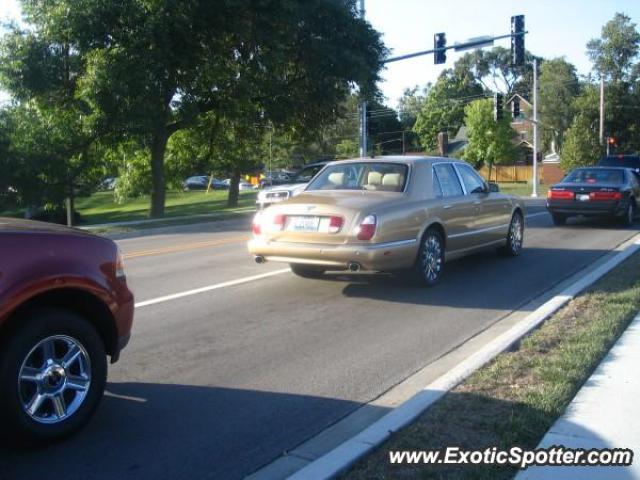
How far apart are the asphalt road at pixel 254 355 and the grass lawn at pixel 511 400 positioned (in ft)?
2.18

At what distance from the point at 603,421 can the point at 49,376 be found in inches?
134

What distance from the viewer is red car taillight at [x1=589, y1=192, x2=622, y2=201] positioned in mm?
16312

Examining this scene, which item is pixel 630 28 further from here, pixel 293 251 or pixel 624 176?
pixel 293 251

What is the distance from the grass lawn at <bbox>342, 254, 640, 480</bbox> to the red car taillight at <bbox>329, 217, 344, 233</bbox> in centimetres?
260

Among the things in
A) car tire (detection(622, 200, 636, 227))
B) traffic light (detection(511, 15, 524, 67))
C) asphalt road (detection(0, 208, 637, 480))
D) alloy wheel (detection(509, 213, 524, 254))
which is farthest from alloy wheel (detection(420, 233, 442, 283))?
traffic light (detection(511, 15, 524, 67))

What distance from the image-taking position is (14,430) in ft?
13.1

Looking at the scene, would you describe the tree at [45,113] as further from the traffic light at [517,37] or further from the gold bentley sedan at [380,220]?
→ the gold bentley sedan at [380,220]

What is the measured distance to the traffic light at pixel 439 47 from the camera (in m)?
24.3

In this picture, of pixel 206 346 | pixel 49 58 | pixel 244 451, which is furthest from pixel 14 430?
pixel 49 58

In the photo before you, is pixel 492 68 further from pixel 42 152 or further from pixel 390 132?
pixel 42 152

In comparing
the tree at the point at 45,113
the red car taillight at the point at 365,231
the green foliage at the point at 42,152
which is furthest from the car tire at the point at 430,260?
the green foliage at the point at 42,152

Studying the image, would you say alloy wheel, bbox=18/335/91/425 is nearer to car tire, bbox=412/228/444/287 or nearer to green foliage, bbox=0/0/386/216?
car tire, bbox=412/228/444/287

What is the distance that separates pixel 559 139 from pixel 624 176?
65.4m

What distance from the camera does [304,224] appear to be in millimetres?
8531
